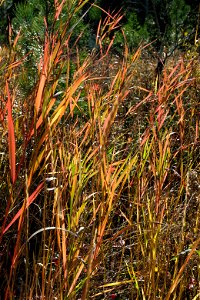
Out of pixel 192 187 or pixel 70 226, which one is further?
pixel 192 187

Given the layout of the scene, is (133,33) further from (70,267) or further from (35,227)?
(70,267)

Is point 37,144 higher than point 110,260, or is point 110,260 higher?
point 37,144

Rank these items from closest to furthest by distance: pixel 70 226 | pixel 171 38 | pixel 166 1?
pixel 70 226, pixel 166 1, pixel 171 38

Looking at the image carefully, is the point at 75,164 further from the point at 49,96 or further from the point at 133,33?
the point at 133,33

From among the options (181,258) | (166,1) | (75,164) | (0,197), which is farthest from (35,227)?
(166,1)

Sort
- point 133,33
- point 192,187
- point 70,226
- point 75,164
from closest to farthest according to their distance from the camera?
point 70,226, point 75,164, point 192,187, point 133,33

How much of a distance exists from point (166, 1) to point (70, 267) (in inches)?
145

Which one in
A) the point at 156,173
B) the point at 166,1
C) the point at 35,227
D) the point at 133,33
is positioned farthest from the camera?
the point at 133,33

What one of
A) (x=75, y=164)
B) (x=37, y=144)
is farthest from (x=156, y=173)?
(x=37, y=144)

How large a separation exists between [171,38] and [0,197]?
357cm

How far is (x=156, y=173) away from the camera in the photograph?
149 centimetres

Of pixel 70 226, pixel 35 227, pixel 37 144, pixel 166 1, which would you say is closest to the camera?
pixel 37 144

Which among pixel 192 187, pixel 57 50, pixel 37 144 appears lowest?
pixel 192 187

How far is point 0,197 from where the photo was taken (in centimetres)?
154
